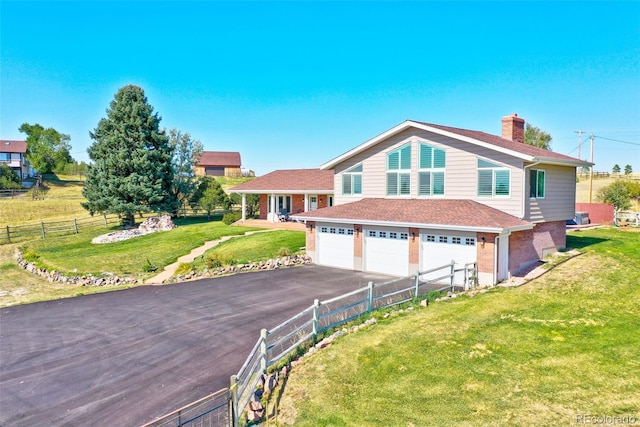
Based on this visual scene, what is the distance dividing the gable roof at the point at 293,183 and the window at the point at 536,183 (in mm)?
15824

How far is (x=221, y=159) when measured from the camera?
97.9 m

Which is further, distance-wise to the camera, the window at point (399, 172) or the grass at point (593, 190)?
the grass at point (593, 190)

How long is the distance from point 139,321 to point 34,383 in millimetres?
4380

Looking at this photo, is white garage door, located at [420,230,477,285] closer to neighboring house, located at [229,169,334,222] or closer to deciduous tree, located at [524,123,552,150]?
neighboring house, located at [229,169,334,222]

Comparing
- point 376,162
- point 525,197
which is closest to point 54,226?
point 376,162

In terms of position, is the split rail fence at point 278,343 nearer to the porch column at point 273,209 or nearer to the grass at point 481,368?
the grass at point 481,368

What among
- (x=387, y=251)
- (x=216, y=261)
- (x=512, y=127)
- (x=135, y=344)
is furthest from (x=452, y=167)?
(x=135, y=344)

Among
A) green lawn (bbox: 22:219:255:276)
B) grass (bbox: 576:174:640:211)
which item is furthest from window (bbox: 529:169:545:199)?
grass (bbox: 576:174:640:211)

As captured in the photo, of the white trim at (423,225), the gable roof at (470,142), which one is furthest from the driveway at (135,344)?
the gable roof at (470,142)

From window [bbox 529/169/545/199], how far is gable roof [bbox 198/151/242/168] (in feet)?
268

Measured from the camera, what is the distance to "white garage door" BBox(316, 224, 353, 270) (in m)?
22.0

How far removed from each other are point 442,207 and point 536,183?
4542mm

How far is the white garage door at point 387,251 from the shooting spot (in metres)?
19.9

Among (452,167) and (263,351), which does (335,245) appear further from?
(263,351)
